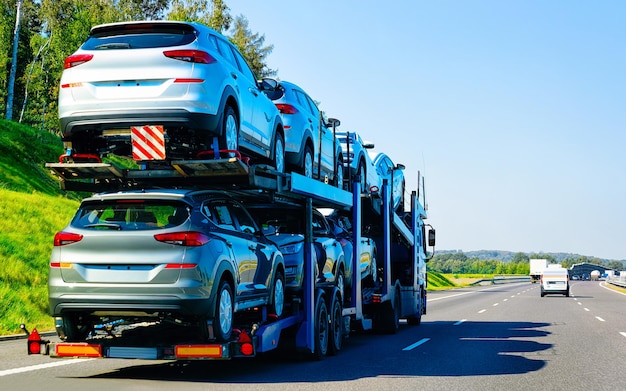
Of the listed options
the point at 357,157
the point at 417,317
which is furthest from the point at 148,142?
the point at 417,317

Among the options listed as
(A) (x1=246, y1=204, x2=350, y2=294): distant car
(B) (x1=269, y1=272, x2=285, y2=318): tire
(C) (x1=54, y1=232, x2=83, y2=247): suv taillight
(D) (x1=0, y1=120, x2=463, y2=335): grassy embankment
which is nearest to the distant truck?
(D) (x1=0, y1=120, x2=463, y2=335): grassy embankment

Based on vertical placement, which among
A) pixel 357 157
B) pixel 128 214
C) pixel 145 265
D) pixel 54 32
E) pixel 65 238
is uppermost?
pixel 54 32

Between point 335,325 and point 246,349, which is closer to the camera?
point 246,349

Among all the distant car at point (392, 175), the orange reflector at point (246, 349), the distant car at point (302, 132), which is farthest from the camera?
the distant car at point (392, 175)

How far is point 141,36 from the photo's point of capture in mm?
9211

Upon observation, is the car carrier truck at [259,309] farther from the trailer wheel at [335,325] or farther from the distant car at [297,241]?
the distant car at [297,241]

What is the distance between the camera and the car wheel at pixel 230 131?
934 centimetres

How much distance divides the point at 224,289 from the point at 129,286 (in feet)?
3.33

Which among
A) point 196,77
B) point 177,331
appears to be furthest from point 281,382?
point 196,77

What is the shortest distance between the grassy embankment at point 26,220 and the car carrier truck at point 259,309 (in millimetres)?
6753

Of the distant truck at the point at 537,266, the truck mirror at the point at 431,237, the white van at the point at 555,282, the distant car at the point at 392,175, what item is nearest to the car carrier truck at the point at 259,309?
the distant car at the point at 392,175

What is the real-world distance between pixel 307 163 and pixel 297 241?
2.07 m

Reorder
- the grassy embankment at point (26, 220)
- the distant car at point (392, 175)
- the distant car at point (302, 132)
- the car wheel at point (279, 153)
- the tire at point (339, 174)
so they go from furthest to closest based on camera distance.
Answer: the distant car at point (392, 175), the grassy embankment at point (26, 220), the tire at point (339, 174), the distant car at point (302, 132), the car wheel at point (279, 153)

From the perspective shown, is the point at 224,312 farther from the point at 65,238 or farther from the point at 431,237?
the point at 431,237
